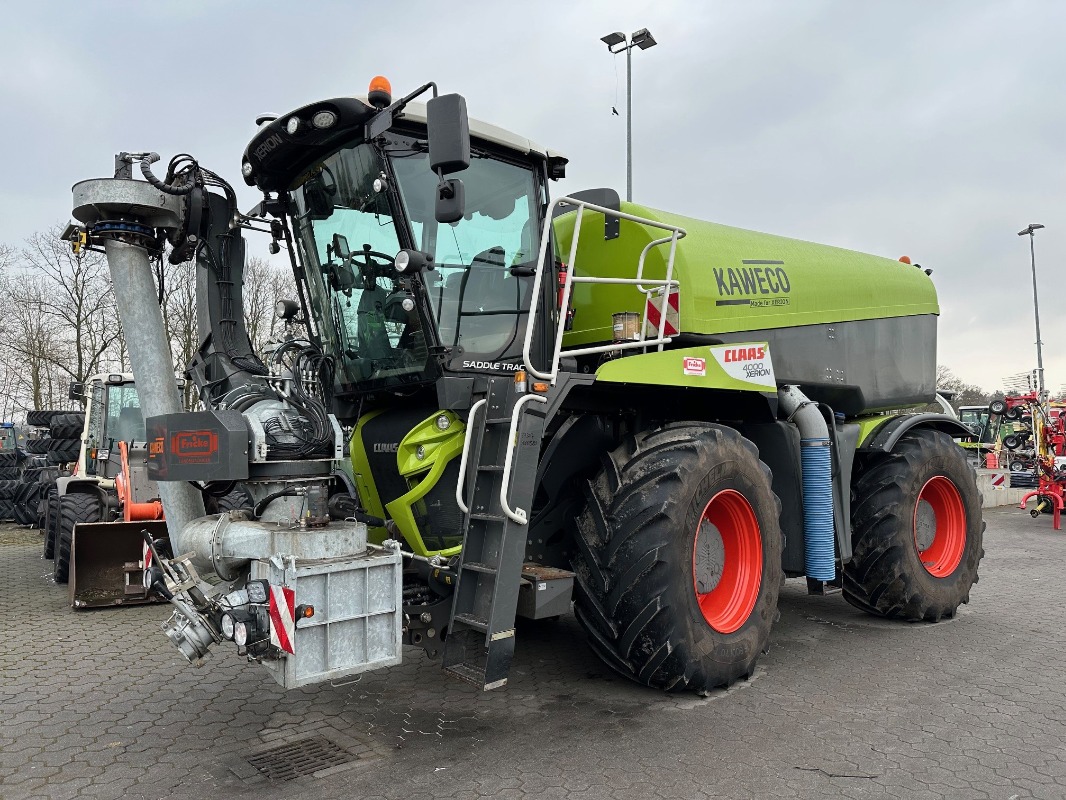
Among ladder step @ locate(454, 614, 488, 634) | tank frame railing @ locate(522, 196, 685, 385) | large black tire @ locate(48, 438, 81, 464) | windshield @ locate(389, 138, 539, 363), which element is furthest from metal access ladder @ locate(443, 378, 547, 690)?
large black tire @ locate(48, 438, 81, 464)

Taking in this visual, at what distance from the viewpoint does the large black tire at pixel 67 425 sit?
1207 cm

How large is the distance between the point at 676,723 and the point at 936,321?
4.94m

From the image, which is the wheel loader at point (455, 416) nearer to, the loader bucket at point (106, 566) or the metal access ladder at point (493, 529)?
the metal access ladder at point (493, 529)

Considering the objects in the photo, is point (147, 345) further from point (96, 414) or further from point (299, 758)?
point (96, 414)

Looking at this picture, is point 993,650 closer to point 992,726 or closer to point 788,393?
point 992,726

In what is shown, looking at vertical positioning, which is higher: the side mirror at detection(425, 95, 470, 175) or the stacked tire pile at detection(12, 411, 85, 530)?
the side mirror at detection(425, 95, 470, 175)

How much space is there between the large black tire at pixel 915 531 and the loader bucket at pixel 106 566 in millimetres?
6283

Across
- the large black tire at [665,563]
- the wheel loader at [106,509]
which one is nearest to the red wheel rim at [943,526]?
the large black tire at [665,563]

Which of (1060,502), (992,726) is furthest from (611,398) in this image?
(1060,502)

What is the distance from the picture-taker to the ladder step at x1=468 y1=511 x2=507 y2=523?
12.6 ft

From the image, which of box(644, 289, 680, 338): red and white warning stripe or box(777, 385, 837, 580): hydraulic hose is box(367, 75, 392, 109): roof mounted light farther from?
box(777, 385, 837, 580): hydraulic hose

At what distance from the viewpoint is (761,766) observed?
A: 11.9 ft

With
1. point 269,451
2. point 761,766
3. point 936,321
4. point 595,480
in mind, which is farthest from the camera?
point 936,321

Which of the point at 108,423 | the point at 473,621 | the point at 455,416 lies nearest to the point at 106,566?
the point at 108,423
